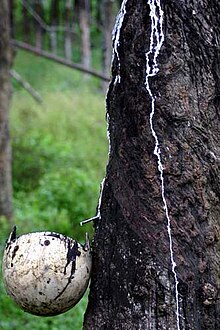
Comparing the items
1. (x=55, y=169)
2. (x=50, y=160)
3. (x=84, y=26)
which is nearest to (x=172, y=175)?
(x=55, y=169)

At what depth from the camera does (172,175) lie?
2305 millimetres

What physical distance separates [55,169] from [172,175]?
761 centimetres

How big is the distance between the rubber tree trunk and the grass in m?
2.79

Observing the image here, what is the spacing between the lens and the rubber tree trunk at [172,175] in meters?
2.29

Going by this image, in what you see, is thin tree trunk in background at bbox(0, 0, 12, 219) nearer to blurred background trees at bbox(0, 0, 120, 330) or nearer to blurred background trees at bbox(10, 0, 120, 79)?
blurred background trees at bbox(0, 0, 120, 330)

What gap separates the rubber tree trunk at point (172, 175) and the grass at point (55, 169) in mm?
2790

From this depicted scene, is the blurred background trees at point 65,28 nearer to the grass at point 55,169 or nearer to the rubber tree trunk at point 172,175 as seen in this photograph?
the grass at point 55,169

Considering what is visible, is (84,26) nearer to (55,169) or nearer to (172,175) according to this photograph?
(55,169)

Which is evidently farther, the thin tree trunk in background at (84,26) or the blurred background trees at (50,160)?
the thin tree trunk in background at (84,26)

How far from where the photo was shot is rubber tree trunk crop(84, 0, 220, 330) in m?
2.29

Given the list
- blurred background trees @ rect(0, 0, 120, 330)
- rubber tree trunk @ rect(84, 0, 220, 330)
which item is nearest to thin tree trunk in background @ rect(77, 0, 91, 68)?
blurred background trees @ rect(0, 0, 120, 330)

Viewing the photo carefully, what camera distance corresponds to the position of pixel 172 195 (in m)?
2.31

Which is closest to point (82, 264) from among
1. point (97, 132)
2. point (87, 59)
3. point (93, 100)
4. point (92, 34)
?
point (97, 132)

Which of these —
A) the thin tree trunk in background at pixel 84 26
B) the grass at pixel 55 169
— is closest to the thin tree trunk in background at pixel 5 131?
the grass at pixel 55 169
